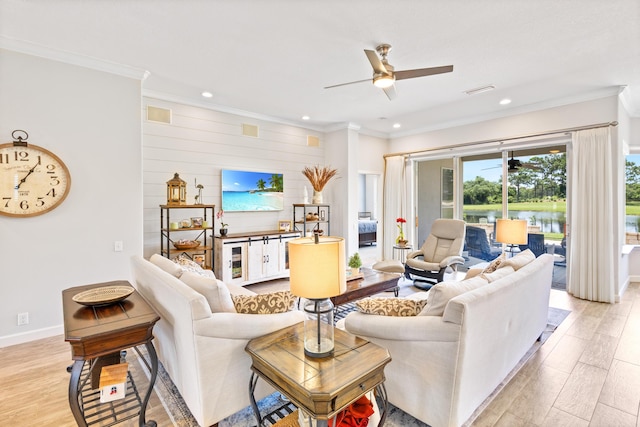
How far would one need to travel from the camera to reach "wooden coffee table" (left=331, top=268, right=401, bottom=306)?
3364mm

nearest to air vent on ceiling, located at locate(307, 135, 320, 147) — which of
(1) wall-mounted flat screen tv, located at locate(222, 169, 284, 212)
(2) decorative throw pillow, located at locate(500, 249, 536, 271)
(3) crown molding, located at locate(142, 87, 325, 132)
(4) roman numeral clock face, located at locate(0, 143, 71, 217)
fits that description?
(3) crown molding, located at locate(142, 87, 325, 132)

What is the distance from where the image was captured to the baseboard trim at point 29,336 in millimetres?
3035

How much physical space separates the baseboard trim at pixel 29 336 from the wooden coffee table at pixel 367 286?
2.98 m

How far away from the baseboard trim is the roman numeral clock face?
120 cm

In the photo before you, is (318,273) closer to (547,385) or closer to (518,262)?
(518,262)

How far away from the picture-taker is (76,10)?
8.32 feet

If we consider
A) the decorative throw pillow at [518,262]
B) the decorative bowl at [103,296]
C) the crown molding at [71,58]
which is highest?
the crown molding at [71,58]

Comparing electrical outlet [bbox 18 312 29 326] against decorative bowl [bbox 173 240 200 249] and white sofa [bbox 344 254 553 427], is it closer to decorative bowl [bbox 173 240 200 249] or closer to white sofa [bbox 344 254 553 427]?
decorative bowl [bbox 173 240 200 249]

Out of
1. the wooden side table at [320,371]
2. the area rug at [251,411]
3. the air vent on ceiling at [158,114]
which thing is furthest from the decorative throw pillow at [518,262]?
the air vent on ceiling at [158,114]

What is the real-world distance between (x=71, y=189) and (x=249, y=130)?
2817mm

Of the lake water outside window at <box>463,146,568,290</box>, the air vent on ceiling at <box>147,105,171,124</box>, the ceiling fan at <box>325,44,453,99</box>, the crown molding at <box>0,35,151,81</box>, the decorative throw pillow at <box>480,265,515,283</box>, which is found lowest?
the decorative throw pillow at <box>480,265,515,283</box>

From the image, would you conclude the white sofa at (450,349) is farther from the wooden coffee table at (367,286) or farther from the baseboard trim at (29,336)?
the baseboard trim at (29,336)

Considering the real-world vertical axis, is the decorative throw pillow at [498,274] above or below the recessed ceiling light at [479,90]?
below

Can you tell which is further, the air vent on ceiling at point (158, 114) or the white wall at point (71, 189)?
the air vent on ceiling at point (158, 114)
